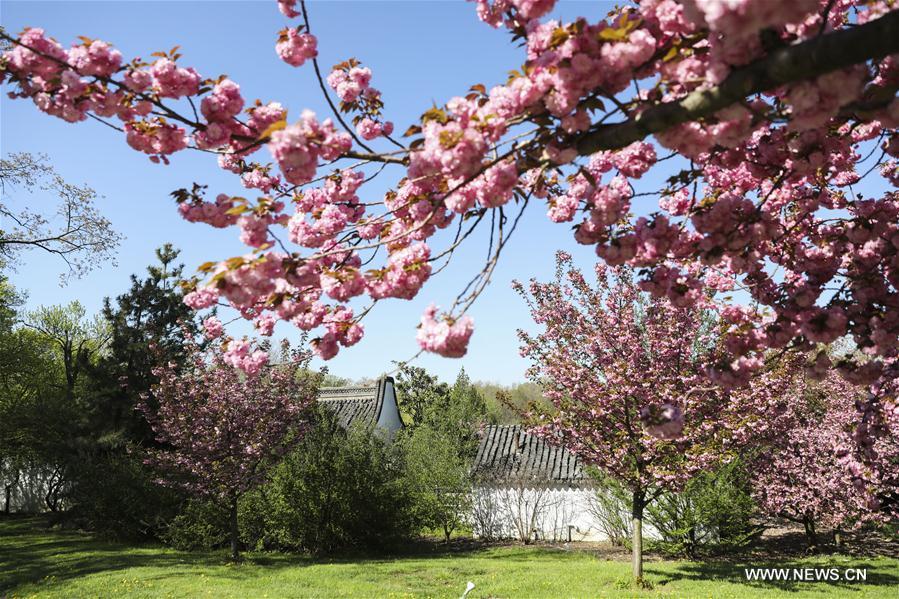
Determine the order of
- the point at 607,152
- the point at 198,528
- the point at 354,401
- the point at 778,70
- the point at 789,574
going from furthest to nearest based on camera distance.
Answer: the point at 354,401, the point at 198,528, the point at 789,574, the point at 607,152, the point at 778,70

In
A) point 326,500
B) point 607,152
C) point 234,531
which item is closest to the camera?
point 607,152

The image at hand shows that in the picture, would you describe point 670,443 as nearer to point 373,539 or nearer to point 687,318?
point 687,318

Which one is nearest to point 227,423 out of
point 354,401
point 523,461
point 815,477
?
point 523,461

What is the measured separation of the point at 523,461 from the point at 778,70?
19200 millimetres

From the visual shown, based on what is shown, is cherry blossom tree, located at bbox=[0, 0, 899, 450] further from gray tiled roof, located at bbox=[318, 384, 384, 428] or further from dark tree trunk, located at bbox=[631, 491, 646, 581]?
gray tiled roof, located at bbox=[318, 384, 384, 428]

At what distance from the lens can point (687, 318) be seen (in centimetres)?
920

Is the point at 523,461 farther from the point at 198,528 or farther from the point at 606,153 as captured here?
the point at 606,153

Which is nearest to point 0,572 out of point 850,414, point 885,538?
point 850,414

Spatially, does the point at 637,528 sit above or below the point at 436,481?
below

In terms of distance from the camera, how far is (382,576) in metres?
11.2

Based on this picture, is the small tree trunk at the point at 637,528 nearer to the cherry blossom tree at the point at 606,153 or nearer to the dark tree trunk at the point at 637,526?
the dark tree trunk at the point at 637,526
